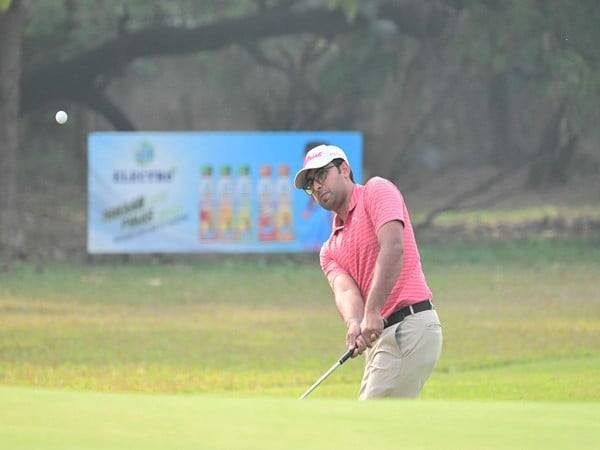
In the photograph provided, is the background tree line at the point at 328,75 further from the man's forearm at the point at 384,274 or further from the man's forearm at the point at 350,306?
the man's forearm at the point at 384,274

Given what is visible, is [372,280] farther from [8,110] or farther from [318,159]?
[8,110]

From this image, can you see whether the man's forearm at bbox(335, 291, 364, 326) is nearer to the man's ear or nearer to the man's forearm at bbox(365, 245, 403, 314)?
the man's forearm at bbox(365, 245, 403, 314)

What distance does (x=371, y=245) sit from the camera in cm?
783

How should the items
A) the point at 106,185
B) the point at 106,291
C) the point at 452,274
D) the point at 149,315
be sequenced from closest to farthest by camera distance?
the point at 149,315
the point at 106,291
the point at 452,274
the point at 106,185

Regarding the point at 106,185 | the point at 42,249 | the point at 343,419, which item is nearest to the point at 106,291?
the point at 106,185

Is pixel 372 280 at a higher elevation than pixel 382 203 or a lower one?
lower

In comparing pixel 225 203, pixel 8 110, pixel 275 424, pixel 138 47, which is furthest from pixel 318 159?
pixel 138 47

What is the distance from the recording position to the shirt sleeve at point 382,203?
25.1 feet

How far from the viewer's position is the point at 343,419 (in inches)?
146

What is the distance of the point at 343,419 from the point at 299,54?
122ft

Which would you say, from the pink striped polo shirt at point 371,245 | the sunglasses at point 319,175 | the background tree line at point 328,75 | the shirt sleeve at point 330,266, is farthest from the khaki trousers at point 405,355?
the background tree line at point 328,75

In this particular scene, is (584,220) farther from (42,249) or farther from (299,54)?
(42,249)

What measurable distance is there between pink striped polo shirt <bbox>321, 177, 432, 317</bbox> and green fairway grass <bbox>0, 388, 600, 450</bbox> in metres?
3.75

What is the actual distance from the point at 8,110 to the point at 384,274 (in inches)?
762
